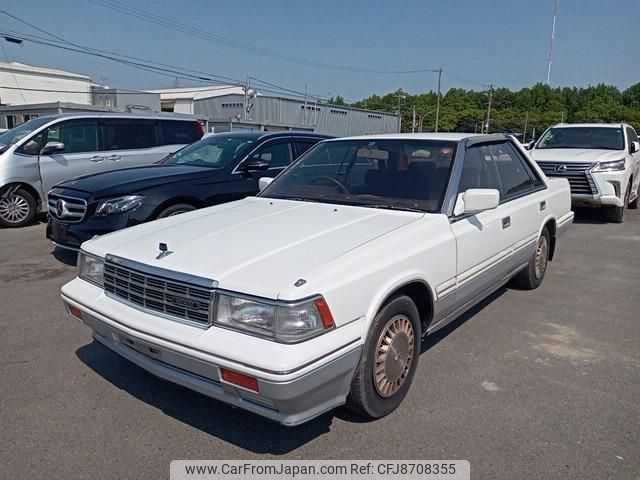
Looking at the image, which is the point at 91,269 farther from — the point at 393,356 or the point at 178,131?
the point at 178,131

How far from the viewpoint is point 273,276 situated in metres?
2.30

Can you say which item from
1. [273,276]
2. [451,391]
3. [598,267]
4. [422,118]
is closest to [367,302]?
[273,276]

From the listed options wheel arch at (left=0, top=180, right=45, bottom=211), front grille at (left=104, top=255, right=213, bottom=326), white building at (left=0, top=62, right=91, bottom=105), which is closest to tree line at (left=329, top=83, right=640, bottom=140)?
white building at (left=0, top=62, right=91, bottom=105)

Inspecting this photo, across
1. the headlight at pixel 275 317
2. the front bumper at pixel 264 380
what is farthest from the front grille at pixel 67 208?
the headlight at pixel 275 317

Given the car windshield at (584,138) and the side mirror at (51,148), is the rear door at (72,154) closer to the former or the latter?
the side mirror at (51,148)

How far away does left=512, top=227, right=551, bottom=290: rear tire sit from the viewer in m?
4.91

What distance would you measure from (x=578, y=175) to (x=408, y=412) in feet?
24.4

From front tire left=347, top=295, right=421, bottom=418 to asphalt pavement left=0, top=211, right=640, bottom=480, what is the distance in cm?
13

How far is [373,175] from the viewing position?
374cm

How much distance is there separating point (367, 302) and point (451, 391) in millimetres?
1091

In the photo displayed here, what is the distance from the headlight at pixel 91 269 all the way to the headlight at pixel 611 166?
8465 mm

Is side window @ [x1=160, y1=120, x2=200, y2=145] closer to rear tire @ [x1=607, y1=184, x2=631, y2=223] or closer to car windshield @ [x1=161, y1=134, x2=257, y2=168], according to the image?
car windshield @ [x1=161, y1=134, x2=257, y2=168]

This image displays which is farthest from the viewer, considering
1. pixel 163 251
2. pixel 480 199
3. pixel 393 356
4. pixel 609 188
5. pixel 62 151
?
pixel 609 188

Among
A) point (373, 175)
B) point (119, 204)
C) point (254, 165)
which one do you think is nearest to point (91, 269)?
point (373, 175)
